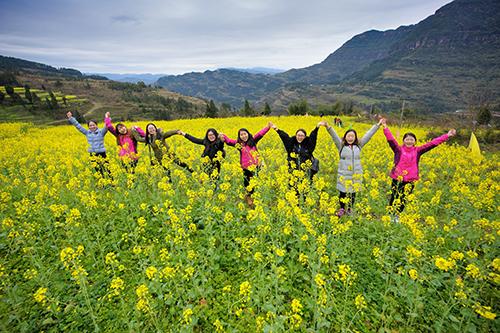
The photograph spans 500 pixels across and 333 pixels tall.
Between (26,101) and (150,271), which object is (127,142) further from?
(26,101)

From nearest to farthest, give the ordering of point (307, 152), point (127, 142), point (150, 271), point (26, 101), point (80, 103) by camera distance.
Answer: point (150, 271) → point (307, 152) → point (127, 142) → point (26, 101) → point (80, 103)

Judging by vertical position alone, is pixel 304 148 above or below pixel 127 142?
above

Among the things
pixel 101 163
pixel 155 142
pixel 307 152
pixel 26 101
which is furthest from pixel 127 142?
pixel 26 101

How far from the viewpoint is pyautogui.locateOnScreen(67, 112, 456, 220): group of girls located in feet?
21.6

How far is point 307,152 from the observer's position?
7387mm

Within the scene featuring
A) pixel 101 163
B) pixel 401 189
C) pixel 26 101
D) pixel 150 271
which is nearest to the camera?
pixel 150 271

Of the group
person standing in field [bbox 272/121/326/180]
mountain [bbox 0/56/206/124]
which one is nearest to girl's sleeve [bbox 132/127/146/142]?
person standing in field [bbox 272/121/326/180]

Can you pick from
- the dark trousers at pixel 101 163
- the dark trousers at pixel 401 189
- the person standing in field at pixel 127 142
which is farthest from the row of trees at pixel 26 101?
the dark trousers at pixel 401 189

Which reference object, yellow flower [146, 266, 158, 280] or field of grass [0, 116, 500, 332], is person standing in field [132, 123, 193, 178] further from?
yellow flower [146, 266, 158, 280]

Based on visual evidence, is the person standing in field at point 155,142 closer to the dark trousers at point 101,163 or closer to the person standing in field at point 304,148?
the dark trousers at point 101,163

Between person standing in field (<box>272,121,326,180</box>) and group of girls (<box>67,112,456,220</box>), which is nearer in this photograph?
group of girls (<box>67,112,456,220</box>)

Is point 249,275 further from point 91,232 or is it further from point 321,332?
point 91,232

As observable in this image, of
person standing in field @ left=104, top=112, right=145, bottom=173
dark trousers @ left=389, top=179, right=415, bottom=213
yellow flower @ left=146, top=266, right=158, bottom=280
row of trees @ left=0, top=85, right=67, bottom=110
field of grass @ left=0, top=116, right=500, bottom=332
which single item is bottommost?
field of grass @ left=0, top=116, right=500, bottom=332

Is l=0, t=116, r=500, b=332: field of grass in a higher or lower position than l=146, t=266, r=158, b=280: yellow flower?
lower
